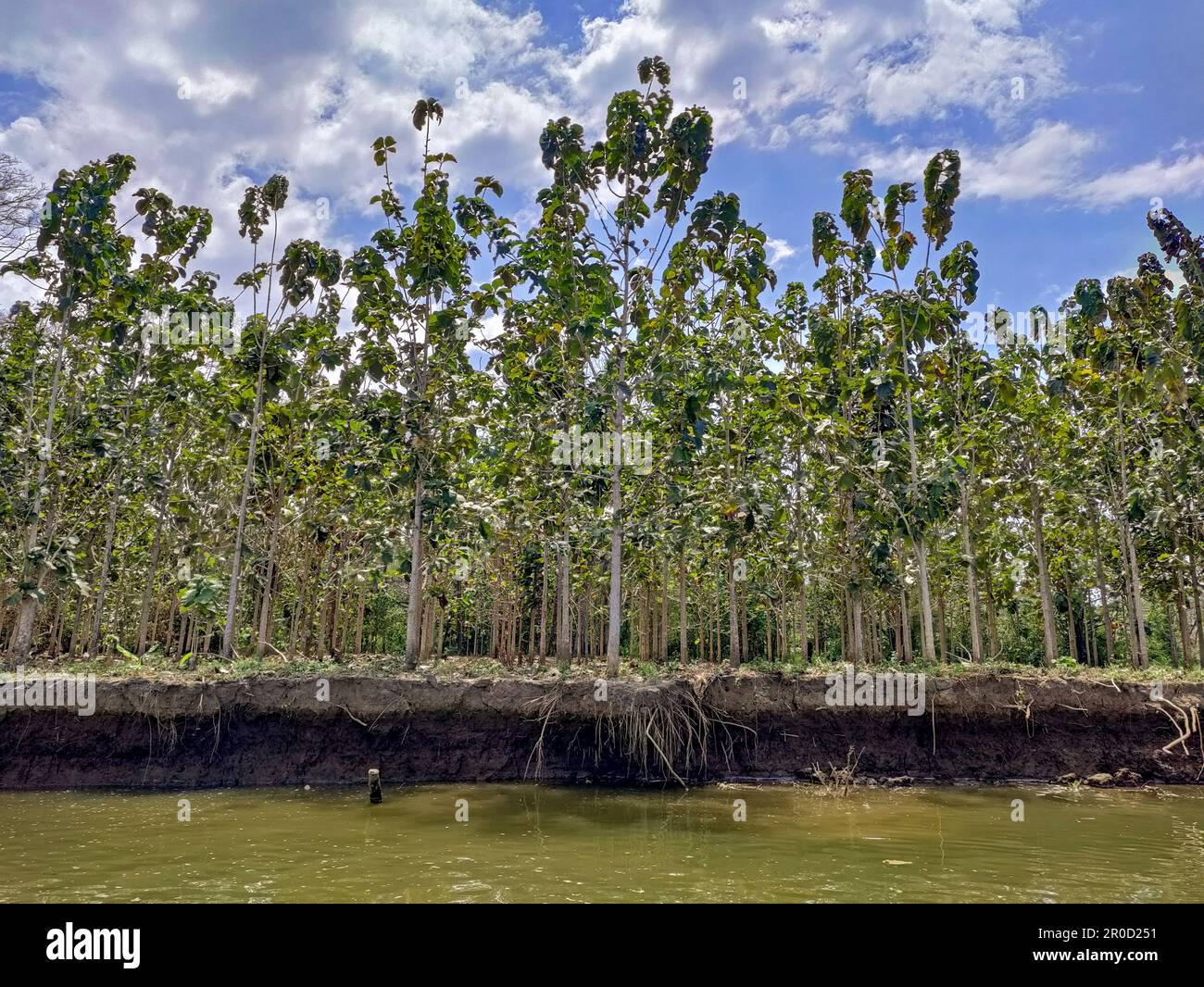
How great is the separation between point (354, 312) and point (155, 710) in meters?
8.78

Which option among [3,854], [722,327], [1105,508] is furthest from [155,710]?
[1105,508]

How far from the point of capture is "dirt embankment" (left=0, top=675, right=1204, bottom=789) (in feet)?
42.9

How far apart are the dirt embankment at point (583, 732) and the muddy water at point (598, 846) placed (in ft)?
2.86

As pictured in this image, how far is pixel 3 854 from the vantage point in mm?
8227

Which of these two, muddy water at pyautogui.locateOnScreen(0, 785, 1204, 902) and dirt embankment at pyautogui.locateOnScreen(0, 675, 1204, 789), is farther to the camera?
dirt embankment at pyautogui.locateOnScreen(0, 675, 1204, 789)

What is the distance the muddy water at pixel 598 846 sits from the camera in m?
7.15

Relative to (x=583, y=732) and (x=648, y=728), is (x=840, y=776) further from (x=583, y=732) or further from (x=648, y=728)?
(x=583, y=732)

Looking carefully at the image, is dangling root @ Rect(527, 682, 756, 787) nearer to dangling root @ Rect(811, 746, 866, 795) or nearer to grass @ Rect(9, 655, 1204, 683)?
grass @ Rect(9, 655, 1204, 683)

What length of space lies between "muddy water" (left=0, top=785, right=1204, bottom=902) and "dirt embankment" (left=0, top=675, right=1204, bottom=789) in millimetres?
871

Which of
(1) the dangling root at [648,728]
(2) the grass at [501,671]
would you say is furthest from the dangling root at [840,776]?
(1) the dangling root at [648,728]

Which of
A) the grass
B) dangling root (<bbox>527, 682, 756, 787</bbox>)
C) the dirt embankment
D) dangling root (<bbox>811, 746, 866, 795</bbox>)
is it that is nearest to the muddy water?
dangling root (<bbox>811, 746, 866, 795</bbox>)

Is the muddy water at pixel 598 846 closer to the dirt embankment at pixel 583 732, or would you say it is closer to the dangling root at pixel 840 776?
the dangling root at pixel 840 776

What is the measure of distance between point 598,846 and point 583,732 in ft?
16.6
